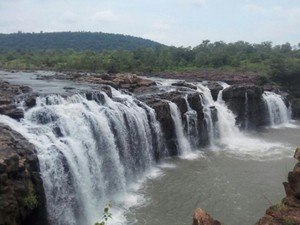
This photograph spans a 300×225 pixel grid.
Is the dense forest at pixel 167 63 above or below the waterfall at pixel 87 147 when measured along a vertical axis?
above

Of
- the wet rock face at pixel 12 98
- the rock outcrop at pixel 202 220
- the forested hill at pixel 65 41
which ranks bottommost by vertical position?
the rock outcrop at pixel 202 220

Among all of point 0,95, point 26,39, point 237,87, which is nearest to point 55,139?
point 0,95

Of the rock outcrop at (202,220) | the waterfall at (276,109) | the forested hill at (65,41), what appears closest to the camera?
the rock outcrop at (202,220)

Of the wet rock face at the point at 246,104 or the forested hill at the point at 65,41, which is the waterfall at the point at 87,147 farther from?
the forested hill at the point at 65,41

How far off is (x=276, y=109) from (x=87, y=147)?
20859mm

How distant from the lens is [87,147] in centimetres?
1616

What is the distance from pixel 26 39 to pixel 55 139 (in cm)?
12787

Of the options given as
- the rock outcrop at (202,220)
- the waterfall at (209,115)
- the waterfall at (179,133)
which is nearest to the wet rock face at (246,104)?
the waterfall at (209,115)

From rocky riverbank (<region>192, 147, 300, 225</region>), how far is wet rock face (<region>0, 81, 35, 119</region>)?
964 cm

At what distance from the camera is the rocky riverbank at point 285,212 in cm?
911

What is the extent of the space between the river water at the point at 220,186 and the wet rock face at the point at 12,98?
614cm

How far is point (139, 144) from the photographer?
66.7ft

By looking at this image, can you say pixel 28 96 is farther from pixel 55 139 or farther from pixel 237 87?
pixel 237 87

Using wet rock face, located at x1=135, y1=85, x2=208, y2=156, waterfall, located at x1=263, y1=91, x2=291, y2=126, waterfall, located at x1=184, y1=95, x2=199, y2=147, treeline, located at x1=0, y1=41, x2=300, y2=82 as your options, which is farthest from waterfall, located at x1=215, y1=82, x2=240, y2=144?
treeline, located at x1=0, y1=41, x2=300, y2=82
